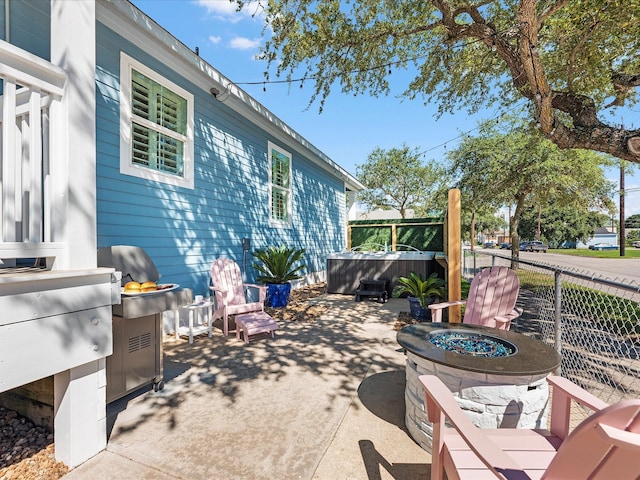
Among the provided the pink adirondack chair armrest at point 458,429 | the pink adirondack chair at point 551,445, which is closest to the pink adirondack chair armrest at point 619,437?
the pink adirondack chair at point 551,445

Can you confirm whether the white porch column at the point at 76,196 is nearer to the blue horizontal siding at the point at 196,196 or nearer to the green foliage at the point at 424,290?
the blue horizontal siding at the point at 196,196

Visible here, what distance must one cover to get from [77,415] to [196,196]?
3.68 meters

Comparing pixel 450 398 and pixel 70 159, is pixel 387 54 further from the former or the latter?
pixel 450 398

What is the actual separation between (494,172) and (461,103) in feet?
14.9

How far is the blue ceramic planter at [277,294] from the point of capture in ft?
20.4

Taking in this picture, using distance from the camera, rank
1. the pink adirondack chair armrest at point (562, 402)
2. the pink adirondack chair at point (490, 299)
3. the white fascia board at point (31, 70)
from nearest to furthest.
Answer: the pink adirondack chair armrest at point (562, 402) → the white fascia board at point (31, 70) → the pink adirondack chair at point (490, 299)

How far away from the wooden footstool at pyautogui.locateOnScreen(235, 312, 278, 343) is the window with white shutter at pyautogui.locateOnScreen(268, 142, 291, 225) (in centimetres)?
330

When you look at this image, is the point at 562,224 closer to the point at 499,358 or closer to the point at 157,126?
the point at 499,358

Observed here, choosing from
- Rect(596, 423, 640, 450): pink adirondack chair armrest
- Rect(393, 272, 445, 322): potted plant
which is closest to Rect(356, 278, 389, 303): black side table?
Rect(393, 272, 445, 322): potted plant

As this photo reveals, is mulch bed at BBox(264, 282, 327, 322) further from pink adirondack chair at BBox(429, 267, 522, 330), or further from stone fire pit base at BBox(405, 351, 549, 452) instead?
stone fire pit base at BBox(405, 351, 549, 452)

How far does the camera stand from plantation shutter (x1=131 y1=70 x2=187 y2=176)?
4199 millimetres

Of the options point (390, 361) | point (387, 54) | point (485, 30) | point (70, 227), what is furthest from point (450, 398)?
point (387, 54)

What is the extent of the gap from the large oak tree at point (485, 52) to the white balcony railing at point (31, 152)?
3638 mm

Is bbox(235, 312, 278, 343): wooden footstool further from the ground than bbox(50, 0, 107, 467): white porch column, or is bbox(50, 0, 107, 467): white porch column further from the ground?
bbox(50, 0, 107, 467): white porch column
